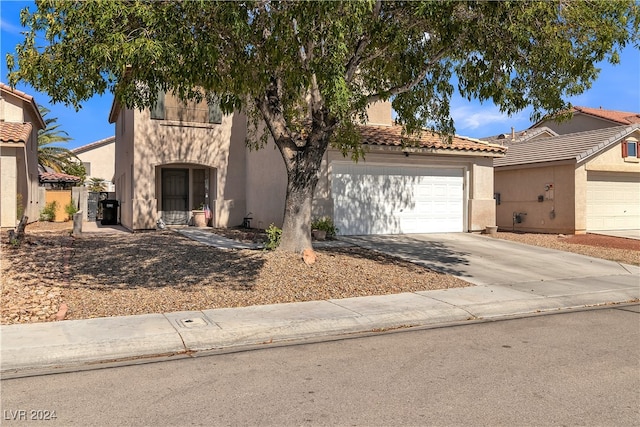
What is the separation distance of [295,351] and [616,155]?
17.9 m

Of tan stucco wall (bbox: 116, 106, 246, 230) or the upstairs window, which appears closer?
tan stucco wall (bbox: 116, 106, 246, 230)

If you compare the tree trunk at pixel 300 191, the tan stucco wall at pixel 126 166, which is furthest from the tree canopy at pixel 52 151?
the tree trunk at pixel 300 191

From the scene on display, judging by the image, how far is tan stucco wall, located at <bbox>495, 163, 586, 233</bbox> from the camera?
60.2 ft

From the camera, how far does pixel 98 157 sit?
143 ft

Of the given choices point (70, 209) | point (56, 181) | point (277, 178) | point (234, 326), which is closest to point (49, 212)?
point (70, 209)

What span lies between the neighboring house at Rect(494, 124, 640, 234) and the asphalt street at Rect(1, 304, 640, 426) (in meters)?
13.3

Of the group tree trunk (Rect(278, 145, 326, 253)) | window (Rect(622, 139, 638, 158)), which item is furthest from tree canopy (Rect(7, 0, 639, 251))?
window (Rect(622, 139, 638, 158))

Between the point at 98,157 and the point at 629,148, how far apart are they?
39139mm

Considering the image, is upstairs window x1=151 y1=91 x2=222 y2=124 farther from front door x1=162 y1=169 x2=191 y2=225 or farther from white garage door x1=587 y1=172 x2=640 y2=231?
white garage door x1=587 y1=172 x2=640 y2=231

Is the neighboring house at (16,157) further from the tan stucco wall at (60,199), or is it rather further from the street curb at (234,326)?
the street curb at (234,326)

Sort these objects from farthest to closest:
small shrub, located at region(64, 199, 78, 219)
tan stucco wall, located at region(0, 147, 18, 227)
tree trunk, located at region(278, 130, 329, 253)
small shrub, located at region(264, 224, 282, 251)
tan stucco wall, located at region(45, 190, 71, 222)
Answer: tan stucco wall, located at region(45, 190, 71, 222) → small shrub, located at region(64, 199, 78, 219) → tan stucco wall, located at region(0, 147, 18, 227) → small shrub, located at region(264, 224, 282, 251) → tree trunk, located at region(278, 130, 329, 253)

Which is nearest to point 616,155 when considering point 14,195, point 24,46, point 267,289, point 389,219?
point 389,219

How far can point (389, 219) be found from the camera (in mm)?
16109

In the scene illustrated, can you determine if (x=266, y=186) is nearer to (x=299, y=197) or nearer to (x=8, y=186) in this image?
(x=299, y=197)
